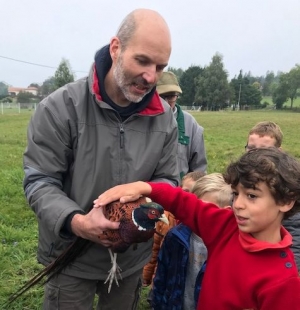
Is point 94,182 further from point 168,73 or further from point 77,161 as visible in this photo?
point 168,73

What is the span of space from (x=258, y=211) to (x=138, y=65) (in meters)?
1.19

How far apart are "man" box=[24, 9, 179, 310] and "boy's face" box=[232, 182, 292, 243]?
75 centimetres

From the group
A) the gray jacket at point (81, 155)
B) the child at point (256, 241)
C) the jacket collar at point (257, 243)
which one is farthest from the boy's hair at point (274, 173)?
the gray jacket at point (81, 155)

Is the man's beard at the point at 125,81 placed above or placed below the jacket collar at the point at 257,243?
above

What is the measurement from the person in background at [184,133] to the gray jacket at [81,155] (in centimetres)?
189

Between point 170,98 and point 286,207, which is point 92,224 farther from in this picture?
point 170,98

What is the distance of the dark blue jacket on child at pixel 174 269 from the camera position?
2.99m

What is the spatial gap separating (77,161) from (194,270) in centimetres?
131

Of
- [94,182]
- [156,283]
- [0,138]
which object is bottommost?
[0,138]

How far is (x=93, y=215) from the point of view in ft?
8.00

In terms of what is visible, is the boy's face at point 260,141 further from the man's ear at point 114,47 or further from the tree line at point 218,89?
the tree line at point 218,89

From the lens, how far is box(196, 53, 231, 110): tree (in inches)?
3386

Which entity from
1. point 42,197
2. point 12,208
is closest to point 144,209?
point 42,197

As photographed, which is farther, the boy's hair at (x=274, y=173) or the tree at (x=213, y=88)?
the tree at (x=213, y=88)
